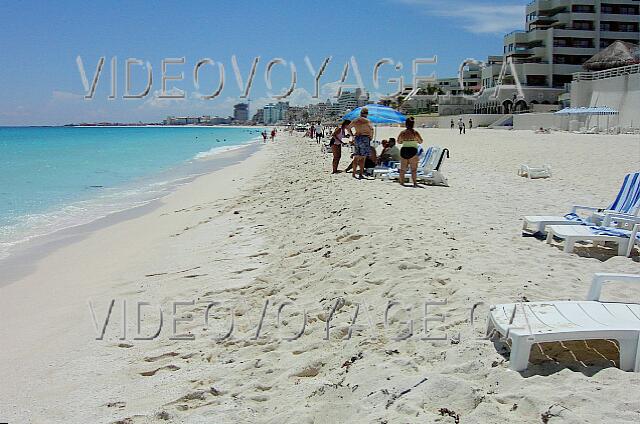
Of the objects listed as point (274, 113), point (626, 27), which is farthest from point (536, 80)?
point (274, 113)

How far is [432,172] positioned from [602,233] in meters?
5.45

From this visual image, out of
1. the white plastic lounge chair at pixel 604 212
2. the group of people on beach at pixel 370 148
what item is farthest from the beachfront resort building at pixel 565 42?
the white plastic lounge chair at pixel 604 212

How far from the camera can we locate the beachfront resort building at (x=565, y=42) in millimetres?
61375

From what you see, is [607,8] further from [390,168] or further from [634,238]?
[634,238]

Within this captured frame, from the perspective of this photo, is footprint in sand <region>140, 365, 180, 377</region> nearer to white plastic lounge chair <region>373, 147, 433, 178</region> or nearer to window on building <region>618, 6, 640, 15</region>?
white plastic lounge chair <region>373, 147, 433, 178</region>

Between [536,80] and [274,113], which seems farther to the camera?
[274,113]

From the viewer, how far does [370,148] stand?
12328mm

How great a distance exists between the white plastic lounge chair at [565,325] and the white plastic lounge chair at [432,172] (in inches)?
294

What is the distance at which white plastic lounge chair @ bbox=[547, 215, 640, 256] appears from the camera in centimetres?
559

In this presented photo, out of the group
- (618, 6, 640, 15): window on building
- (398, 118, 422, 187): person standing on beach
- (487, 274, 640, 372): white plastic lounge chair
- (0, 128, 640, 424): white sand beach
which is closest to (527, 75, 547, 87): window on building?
(618, 6, 640, 15): window on building

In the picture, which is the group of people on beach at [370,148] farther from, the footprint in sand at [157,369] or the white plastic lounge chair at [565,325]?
the footprint in sand at [157,369]

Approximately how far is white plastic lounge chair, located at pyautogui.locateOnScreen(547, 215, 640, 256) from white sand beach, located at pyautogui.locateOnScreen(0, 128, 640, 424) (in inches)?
6.2

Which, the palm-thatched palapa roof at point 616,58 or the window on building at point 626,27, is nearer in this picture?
the palm-thatched palapa roof at point 616,58

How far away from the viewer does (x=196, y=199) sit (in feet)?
47.2
